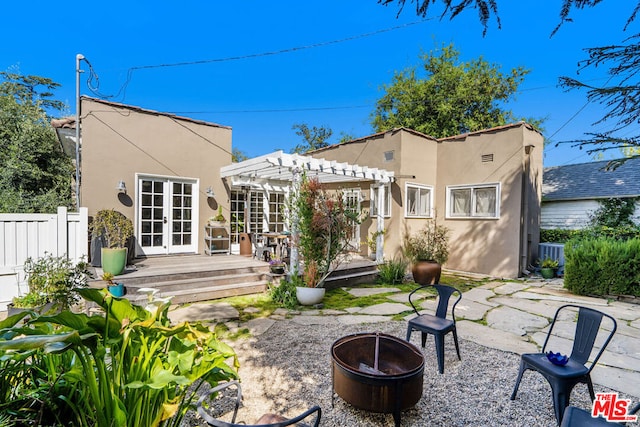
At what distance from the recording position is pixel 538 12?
10.3ft

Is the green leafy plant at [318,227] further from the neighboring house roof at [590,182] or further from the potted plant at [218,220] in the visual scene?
the neighboring house roof at [590,182]

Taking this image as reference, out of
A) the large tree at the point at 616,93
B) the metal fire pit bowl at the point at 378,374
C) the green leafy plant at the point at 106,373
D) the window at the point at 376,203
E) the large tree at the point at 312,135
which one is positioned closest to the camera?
the green leafy plant at the point at 106,373

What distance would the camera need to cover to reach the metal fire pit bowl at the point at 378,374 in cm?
233

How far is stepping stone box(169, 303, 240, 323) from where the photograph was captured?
5020mm

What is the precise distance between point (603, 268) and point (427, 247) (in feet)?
12.1

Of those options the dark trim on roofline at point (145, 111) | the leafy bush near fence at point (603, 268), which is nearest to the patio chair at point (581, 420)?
the leafy bush near fence at point (603, 268)

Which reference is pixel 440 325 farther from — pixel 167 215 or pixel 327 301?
pixel 167 215

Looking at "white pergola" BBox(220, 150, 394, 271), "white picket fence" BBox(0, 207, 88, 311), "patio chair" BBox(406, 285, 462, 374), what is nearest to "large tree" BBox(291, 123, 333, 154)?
"white pergola" BBox(220, 150, 394, 271)

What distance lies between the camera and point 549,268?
29.3 feet

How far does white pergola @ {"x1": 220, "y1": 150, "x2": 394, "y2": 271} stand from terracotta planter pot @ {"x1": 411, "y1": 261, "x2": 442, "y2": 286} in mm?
1183

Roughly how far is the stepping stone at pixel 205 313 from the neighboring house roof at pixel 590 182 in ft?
36.5

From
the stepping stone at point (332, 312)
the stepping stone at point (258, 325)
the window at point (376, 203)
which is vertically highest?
the window at point (376, 203)

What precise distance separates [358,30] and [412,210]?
5656 millimetres

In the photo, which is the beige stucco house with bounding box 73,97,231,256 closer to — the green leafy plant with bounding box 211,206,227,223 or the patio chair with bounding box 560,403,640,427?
the green leafy plant with bounding box 211,206,227,223
